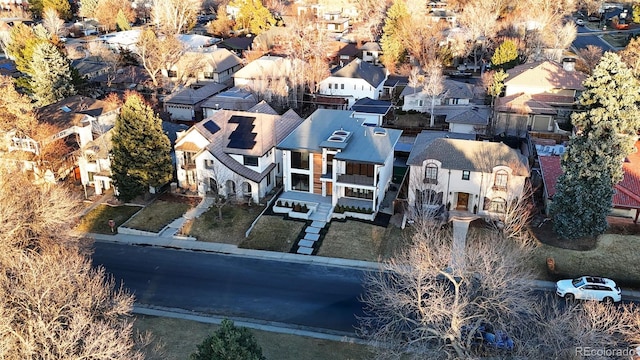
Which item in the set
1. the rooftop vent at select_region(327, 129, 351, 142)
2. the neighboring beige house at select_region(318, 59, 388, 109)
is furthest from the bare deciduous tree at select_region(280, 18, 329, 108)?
the rooftop vent at select_region(327, 129, 351, 142)

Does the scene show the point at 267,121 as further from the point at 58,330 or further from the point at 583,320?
the point at 583,320

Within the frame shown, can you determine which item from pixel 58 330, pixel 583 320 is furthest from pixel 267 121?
pixel 583 320

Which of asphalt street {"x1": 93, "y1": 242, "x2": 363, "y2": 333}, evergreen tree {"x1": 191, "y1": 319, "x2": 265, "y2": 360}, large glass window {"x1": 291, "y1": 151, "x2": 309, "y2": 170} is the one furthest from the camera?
large glass window {"x1": 291, "y1": 151, "x2": 309, "y2": 170}

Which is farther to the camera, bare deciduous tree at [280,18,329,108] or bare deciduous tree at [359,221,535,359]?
bare deciduous tree at [280,18,329,108]

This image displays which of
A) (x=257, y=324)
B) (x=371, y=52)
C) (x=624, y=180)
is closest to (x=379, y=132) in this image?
(x=624, y=180)

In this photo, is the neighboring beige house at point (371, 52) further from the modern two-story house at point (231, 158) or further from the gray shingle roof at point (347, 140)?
the modern two-story house at point (231, 158)

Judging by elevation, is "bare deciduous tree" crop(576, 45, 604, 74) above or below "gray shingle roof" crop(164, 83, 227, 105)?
above

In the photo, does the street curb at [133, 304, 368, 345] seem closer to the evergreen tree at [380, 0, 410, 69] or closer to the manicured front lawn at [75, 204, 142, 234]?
the manicured front lawn at [75, 204, 142, 234]
